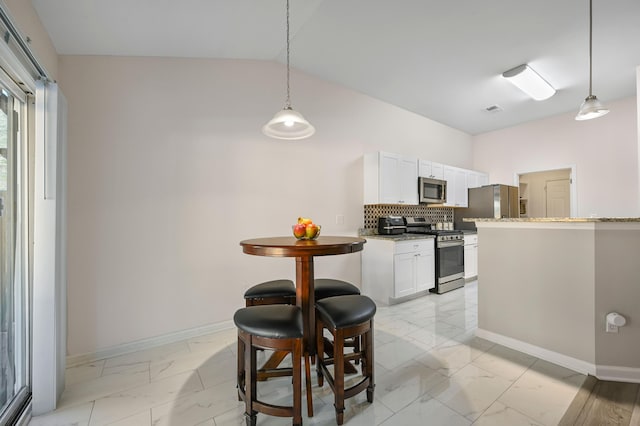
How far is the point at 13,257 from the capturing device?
1695mm

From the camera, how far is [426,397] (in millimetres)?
1746

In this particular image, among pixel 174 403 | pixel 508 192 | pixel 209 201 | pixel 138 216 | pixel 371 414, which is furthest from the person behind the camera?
pixel 508 192

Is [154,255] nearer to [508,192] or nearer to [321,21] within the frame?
[321,21]

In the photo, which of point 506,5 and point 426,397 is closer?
point 426,397

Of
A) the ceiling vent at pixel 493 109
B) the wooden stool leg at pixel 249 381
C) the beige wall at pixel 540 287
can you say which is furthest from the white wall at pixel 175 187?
the ceiling vent at pixel 493 109

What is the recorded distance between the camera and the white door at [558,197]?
221 inches

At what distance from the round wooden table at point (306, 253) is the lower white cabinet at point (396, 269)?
185cm

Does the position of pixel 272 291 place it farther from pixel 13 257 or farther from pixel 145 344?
pixel 13 257

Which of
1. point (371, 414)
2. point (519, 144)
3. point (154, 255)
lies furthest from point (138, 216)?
point (519, 144)

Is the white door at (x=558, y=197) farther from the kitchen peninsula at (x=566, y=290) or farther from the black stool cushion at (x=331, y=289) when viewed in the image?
the black stool cushion at (x=331, y=289)

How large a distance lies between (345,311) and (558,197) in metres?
6.47

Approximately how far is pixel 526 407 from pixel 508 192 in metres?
4.45

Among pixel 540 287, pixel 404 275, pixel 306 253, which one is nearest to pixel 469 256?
pixel 404 275

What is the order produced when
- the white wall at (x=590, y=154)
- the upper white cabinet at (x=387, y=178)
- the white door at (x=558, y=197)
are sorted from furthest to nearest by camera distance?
1. the white door at (x=558, y=197)
2. the white wall at (x=590, y=154)
3. the upper white cabinet at (x=387, y=178)
